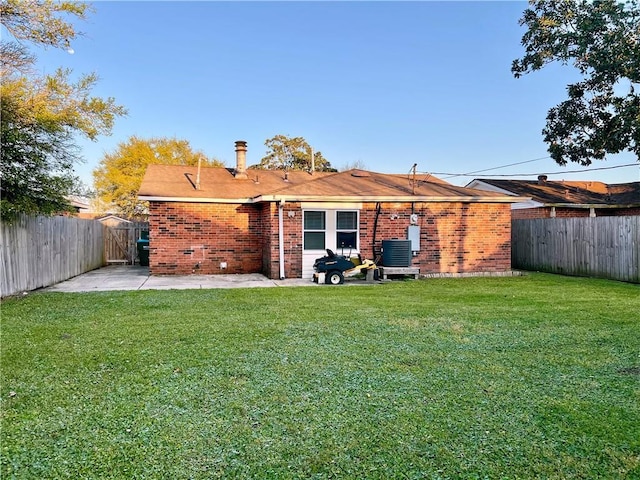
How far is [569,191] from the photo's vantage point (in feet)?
66.5

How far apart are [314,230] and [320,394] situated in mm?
8821

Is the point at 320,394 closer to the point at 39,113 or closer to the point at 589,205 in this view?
the point at 39,113

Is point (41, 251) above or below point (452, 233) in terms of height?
below

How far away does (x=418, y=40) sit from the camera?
1358 cm

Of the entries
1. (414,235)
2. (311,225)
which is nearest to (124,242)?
(311,225)

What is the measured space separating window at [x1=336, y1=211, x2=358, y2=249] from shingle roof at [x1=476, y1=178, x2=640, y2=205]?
31.9 feet

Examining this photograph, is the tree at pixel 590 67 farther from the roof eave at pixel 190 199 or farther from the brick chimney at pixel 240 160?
the roof eave at pixel 190 199

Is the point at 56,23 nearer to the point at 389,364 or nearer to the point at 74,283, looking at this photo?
the point at 74,283

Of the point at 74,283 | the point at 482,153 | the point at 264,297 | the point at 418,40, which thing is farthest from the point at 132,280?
the point at 482,153

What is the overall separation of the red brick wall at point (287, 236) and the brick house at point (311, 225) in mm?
29

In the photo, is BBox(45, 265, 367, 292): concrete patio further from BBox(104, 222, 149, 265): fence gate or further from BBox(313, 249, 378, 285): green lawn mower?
BBox(104, 222, 149, 265): fence gate

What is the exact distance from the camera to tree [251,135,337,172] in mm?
33625

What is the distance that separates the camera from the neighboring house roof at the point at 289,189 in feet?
40.1

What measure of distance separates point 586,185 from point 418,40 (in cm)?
1399
